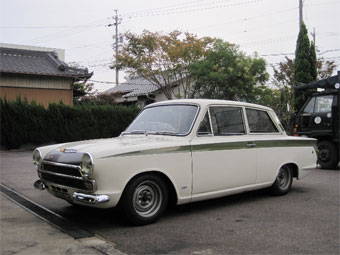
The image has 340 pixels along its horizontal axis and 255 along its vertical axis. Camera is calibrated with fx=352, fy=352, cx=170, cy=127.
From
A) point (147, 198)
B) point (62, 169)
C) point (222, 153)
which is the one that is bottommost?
point (147, 198)

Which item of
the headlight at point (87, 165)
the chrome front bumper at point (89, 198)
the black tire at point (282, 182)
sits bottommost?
the black tire at point (282, 182)

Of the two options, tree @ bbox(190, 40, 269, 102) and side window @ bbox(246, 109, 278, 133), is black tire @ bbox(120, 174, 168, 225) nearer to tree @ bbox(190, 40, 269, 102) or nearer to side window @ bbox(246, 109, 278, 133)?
side window @ bbox(246, 109, 278, 133)

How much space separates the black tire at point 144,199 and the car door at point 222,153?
1.81 feet

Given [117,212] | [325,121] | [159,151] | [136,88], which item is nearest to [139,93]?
[136,88]

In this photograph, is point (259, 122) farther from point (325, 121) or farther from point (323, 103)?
point (323, 103)

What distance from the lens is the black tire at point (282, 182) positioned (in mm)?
6239

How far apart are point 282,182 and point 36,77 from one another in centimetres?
1837

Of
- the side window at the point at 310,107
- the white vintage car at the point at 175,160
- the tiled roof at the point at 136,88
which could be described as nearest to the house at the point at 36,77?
the tiled roof at the point at 136,88

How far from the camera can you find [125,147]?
4.31 metres

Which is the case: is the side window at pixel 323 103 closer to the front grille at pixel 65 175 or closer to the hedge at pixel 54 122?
the front grille at pixel 65 175

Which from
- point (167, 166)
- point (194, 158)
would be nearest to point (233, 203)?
point (194, 158)

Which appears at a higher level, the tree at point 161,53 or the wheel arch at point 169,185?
the tree at point 161,53

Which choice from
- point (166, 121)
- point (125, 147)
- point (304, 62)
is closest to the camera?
point (125, 147)

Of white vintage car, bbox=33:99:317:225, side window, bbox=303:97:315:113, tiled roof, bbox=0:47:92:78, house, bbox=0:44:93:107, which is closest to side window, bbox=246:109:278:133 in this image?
white vintage car, bbox=33:99:317:225
